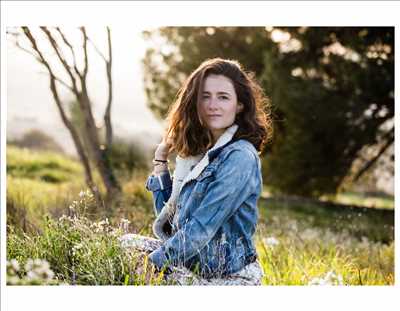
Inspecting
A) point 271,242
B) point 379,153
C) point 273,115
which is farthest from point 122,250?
point 379,153

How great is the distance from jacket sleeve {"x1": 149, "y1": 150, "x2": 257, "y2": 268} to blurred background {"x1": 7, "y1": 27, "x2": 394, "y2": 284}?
2073mm

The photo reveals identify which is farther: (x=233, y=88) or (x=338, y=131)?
(x=338, y=131)

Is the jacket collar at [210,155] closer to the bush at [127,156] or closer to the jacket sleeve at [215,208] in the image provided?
the jacket sleeve at [215,208]

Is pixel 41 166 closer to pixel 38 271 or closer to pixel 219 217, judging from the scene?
pixel 38 271

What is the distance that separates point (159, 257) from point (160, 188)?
0.51 metres

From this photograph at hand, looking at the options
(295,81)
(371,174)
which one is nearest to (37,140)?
(295,81)

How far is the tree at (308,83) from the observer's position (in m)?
6.89

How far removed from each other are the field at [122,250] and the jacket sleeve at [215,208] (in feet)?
0.64

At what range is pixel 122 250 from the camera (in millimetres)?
2834

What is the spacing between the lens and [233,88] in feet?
9.42

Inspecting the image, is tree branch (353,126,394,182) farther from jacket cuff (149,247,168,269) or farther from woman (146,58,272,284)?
jacket cuff (149,247,168,269)
